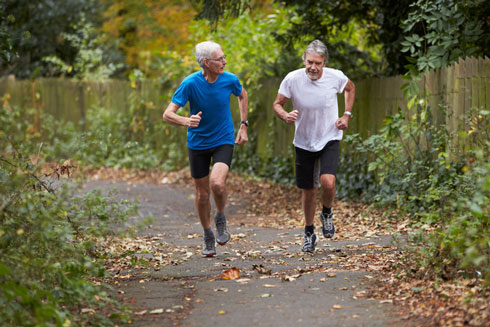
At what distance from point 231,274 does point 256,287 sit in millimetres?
526

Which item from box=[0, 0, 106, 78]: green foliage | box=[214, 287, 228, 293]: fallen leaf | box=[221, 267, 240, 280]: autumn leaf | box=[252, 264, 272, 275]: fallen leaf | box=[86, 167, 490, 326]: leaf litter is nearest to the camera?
box=[86, 167, 490, 326]: leaf litter

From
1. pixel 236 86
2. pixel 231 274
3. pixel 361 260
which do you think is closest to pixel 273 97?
pixel 236 86

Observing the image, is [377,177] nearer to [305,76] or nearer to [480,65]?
[480,65]

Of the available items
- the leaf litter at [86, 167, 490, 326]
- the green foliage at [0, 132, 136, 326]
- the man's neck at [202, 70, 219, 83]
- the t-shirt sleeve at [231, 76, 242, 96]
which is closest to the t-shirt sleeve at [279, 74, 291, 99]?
the t-shirt sleeve at [231, 76, 242, 96]

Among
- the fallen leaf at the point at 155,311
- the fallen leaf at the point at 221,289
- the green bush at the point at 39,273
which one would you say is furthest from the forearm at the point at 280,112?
the fallen leaf at the point at 155,311

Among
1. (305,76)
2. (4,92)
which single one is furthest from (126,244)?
(4,92)

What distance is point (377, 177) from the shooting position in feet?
38.2

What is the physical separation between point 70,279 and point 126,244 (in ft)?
12.6

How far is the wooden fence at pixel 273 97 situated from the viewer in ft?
30.3

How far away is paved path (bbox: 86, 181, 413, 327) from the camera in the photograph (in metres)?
5.21

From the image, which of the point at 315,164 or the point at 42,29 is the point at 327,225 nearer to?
the point at 315,164

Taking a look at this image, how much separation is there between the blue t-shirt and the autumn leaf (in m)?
1.54

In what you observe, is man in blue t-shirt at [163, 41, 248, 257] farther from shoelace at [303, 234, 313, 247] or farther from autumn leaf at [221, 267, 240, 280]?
autumn leaf at [221, 267, 240, 280]

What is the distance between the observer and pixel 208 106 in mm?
7707
